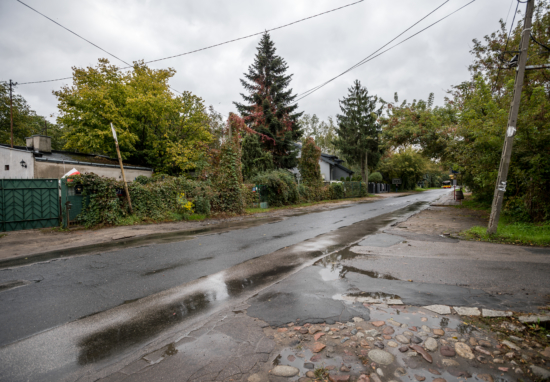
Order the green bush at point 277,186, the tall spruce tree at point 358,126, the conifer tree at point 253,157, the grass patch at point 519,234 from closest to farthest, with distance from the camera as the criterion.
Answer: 1. the grass patch at point 519,234
2. the green bush at point 277,186
3. the conifer tree at point 253,157
4. the tall spruce tree at point 358,126

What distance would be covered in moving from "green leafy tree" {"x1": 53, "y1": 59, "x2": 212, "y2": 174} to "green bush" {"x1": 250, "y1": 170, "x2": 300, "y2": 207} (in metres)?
6.06

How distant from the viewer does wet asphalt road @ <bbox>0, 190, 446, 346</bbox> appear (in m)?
3.79

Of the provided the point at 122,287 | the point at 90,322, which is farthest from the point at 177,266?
the point at 90,322

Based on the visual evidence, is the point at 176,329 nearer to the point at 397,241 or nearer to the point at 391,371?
the point at 391,371

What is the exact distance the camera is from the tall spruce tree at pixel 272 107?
24.6m

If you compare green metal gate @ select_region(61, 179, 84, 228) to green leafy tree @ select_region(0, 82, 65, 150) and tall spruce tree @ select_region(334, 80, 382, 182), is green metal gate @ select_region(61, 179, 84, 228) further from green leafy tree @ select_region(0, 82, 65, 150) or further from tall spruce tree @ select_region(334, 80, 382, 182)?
tall spruce tree @ select_region(334, 80, 382, 182)

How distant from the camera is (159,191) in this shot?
526 inches

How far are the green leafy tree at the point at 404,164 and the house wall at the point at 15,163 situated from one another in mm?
48078

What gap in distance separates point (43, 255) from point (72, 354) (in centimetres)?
592

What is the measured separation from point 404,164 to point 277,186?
36.5 metres

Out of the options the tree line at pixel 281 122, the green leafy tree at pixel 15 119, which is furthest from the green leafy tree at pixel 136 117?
the green leafy tree at pixel 15 119

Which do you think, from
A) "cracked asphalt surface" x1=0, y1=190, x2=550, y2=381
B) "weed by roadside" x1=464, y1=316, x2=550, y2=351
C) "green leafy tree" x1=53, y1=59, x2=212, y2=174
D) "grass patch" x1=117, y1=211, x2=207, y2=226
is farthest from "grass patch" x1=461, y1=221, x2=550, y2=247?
"green leafy tree" x1=53, y1=59, x2=212, y2=174

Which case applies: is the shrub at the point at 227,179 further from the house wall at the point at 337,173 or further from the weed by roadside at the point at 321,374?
the house wall at the point at 337,173

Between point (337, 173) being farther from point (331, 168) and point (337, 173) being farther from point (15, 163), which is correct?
point (15, 163)
